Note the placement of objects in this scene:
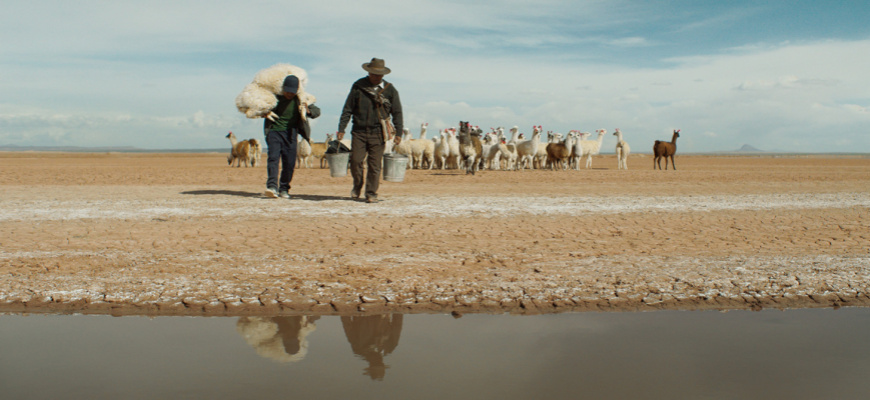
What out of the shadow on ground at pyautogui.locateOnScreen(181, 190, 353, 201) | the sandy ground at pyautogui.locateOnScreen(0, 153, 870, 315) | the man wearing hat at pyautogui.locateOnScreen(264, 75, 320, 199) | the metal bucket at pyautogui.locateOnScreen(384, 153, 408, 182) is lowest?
the sandy ground at pyautogui.locateOnScreen(0, 153, 870, 315)

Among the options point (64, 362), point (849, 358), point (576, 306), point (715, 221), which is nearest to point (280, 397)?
point (64, 362)

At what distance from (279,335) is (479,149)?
66.7 feet

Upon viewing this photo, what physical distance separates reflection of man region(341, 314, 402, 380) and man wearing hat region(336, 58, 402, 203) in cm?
636

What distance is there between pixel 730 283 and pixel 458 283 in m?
2.13

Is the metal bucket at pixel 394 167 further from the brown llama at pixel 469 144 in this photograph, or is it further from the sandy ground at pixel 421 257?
the brown llama at pixel 469 144

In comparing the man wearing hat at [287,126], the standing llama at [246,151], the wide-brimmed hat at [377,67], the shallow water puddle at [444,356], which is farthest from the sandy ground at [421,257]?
the standing llama at [246,151]

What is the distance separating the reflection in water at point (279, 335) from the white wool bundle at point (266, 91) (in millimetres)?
7605

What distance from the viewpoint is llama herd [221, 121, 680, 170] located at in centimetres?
2443

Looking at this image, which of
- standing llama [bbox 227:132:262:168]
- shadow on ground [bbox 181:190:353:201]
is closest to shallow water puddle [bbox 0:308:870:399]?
shadow on ground [bbox 181:190:353:201]

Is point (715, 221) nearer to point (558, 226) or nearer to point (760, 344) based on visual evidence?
point (558, 226)

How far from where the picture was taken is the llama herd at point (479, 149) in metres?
Answer: 24.4

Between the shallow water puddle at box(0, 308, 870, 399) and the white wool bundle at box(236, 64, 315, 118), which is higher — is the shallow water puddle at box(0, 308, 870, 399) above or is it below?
below

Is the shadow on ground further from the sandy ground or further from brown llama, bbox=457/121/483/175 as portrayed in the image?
brown llama, bbox=457/121/483/175

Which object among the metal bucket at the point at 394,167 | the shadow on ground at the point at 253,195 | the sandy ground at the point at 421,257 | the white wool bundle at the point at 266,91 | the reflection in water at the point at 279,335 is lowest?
the reflection in water at the point at 279,335
